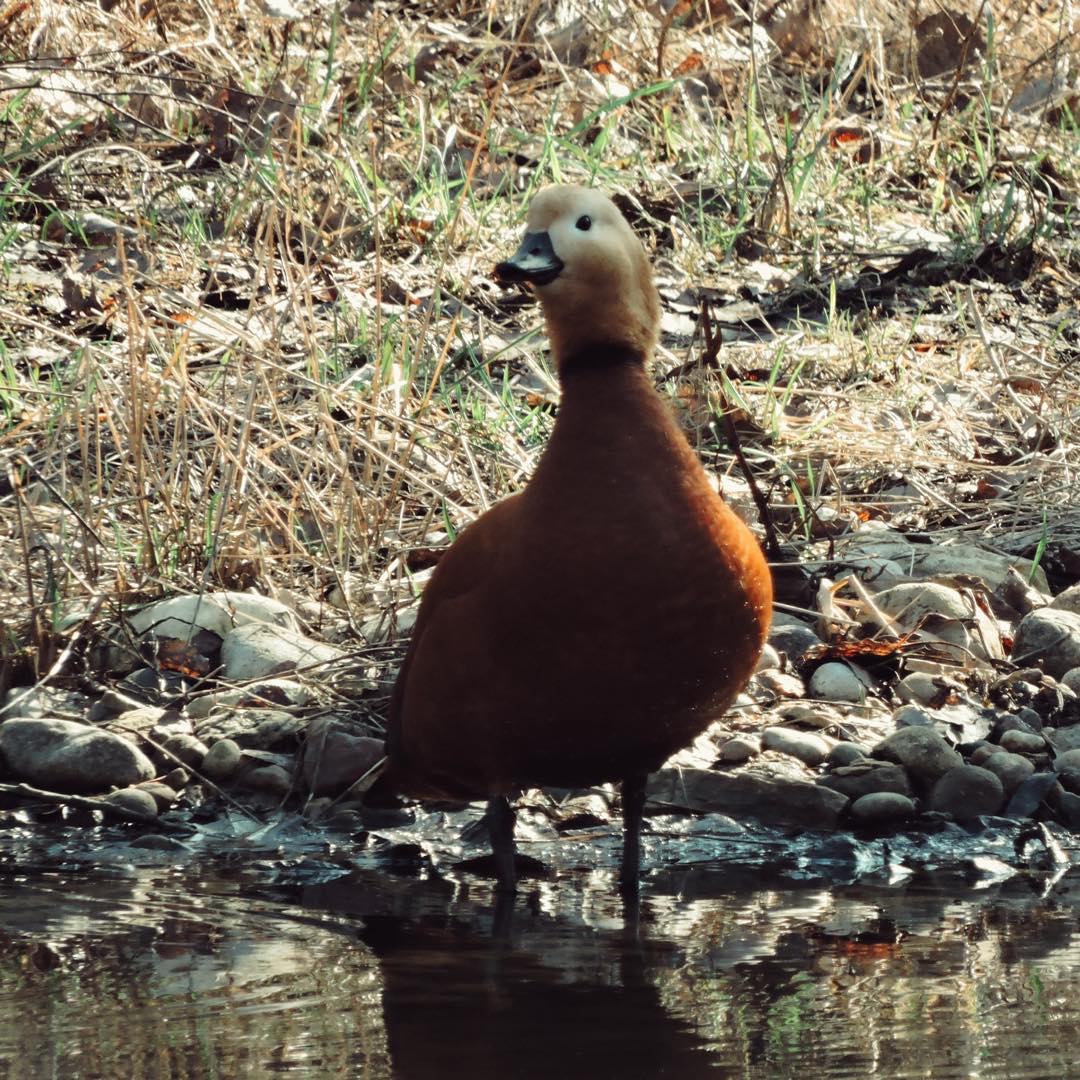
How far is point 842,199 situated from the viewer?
8141 millimetres

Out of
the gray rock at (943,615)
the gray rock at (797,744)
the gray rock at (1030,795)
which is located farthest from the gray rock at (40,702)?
the gray rock at (1030,795)

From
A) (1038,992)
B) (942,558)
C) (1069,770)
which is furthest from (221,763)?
(942,558)

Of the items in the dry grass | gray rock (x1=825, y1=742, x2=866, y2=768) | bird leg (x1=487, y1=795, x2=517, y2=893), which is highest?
the dry grass

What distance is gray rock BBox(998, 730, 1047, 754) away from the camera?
14.7 ft

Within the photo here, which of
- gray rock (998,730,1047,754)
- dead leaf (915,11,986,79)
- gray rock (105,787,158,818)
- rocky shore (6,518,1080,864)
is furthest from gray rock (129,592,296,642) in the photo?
dead leaf (915,11,986,79)

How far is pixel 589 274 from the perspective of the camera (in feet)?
11.6

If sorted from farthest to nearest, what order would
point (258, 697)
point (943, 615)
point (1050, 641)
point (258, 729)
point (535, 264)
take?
point (943, 615) → point (1050, 641) → point (258, 697) → point (258, 729) → point (535, 264)

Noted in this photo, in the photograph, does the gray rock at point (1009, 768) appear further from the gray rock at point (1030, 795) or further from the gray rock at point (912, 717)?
the gray rock at point (912, 717)

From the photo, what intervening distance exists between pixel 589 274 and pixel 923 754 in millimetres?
1573

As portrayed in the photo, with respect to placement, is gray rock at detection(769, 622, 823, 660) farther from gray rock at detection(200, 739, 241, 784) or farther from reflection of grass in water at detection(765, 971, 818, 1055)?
reflection of grass in water at detection(765, 971, 818, 1055)

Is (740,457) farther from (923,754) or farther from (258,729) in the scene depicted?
(258,729)

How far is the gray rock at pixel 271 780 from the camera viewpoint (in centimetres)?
442

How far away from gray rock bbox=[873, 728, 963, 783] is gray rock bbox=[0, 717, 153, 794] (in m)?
1.84

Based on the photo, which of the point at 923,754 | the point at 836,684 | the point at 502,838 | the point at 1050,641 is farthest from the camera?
the point at 1050,641
